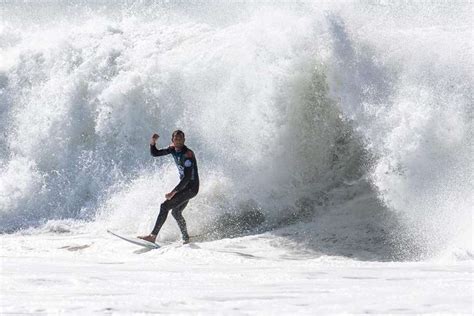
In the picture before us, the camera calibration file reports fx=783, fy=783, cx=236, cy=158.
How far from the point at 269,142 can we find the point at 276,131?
0.63 feet

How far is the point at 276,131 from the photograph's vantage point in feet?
37.7

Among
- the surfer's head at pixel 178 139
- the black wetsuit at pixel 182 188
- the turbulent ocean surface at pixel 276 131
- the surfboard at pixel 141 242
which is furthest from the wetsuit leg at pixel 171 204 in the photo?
the turbulent ocean surface at pixel 276 131

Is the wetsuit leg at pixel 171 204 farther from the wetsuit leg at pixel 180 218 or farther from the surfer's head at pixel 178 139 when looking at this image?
the surfer's head at pixel 178 139

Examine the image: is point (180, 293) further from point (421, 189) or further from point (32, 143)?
point (32, 143)

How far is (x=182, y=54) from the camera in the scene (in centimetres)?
1473

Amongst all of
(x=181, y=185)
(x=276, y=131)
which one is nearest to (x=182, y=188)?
(x=181, y=185)

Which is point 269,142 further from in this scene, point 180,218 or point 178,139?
point 180,218

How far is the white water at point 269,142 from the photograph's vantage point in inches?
365

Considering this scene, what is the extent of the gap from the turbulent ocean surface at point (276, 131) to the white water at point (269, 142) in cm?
3

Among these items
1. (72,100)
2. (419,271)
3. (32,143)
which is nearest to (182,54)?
(72,100)

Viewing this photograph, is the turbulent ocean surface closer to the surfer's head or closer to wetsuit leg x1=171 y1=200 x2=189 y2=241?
wetsuit leg x1=171 y1=200 x2=189 y2=241

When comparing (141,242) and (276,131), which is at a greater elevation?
(276,131)

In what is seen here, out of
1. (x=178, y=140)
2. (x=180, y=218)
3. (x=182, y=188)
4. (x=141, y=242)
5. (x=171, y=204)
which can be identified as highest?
(x=178, y=140)

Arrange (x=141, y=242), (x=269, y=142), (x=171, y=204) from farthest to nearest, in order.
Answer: (x=269, y=142) → (x=171, y=204) → (x=141, y=242)
